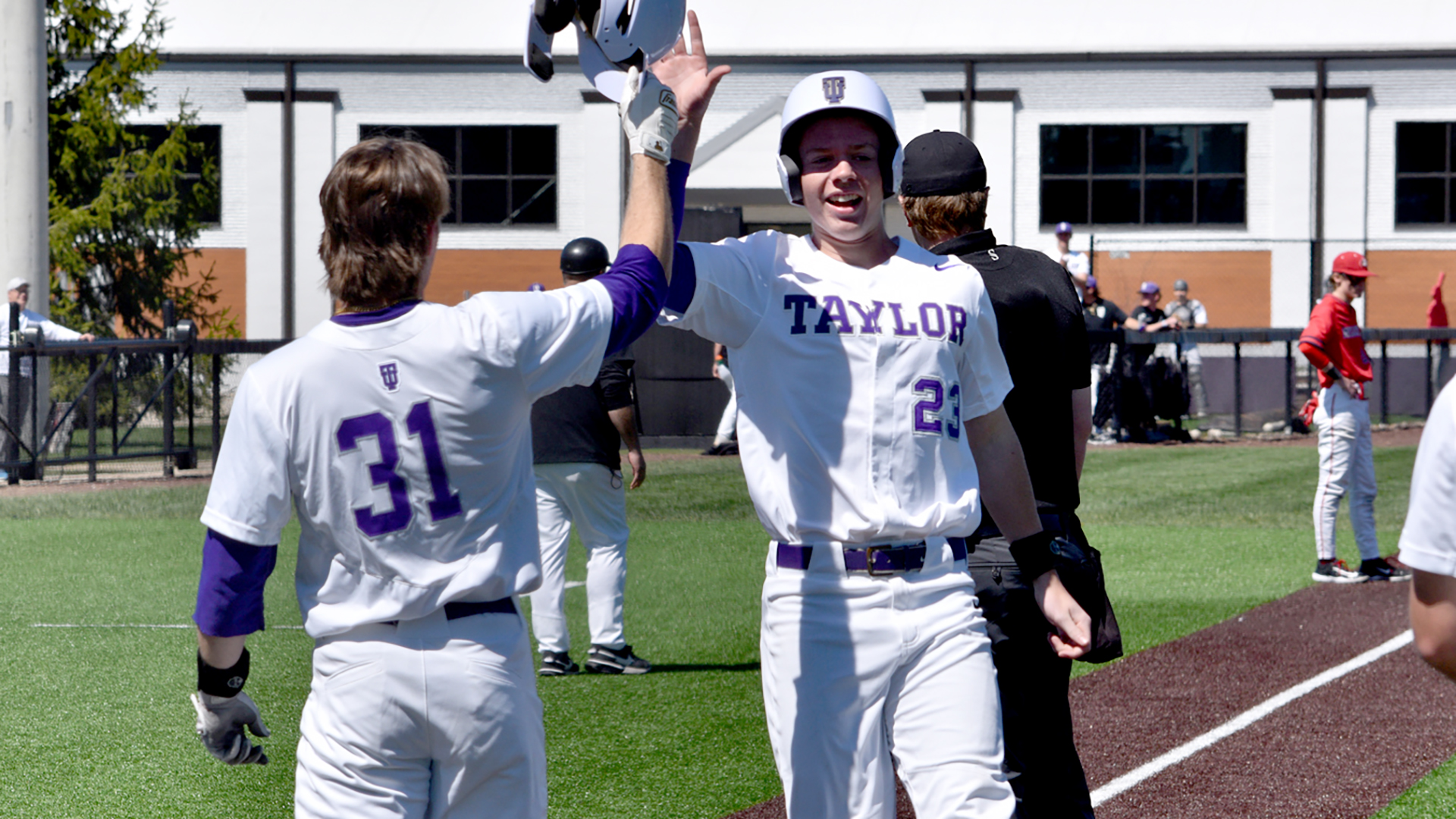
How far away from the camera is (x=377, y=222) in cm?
276

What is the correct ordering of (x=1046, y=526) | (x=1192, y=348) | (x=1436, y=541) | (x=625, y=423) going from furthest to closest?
(x=1192, y=348)
(x=625, y=423)
(x=1046, y=526)
(x=1436, y=541)

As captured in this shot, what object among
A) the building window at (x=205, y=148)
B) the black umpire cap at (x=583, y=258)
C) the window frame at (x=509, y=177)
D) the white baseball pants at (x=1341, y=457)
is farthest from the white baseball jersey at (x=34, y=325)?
the white baseball pants at (x=1341, y=457)

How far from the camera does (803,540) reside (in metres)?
3.38

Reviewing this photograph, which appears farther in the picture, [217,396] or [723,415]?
[723,415]

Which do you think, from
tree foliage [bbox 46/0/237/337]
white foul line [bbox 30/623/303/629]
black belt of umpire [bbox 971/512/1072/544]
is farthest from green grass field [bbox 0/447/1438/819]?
tree foliage [bbox 46/0/237/337]

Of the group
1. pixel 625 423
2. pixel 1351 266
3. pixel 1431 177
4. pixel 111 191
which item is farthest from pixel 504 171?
pixel 625 423

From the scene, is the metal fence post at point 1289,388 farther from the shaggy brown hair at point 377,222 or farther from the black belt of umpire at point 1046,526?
the shaggy brown hair at point 377,222

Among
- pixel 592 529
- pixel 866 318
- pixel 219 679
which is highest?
pixel 866 318

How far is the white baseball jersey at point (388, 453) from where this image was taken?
8.91ft

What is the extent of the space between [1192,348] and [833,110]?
20.8 meters

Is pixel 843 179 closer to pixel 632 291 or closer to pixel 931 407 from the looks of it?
pixel 931 407

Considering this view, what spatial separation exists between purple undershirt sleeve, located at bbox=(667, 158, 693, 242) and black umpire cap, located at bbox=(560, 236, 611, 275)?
3.70 meters

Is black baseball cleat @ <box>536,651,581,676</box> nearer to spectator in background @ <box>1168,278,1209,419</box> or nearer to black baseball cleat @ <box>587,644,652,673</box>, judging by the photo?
black baseball cleat @ <box>587,644,652,673</box>

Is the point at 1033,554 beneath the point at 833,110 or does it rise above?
beneath
